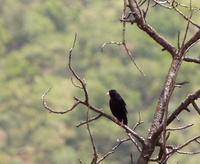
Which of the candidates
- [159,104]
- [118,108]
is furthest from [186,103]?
[118,108]

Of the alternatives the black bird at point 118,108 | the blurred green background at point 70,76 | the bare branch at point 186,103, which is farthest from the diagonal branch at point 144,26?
the blurred green background at point 70,76

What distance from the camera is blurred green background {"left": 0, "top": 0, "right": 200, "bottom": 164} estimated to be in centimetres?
4212

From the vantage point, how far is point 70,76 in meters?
50.7

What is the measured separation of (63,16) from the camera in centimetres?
6341

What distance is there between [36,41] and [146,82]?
1085 cm

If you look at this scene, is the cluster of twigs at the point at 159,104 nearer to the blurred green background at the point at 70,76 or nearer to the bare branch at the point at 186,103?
the bare branch at the point at 186,103

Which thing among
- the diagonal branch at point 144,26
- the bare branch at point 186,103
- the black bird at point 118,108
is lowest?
the bare branch at point 186,103

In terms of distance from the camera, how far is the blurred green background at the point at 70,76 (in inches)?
1658

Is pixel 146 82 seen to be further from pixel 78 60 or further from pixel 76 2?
pixel 76 2

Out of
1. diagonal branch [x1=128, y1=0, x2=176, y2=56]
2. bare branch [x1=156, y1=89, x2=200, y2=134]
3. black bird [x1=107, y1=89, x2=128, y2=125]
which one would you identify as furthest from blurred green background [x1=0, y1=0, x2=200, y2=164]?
bare branch [x1=156, y1=89, x2=200, y2=134]

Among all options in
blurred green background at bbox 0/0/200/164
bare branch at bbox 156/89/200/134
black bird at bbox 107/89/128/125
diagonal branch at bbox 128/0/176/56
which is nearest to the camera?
bare branch at bbox 156/89/200/134

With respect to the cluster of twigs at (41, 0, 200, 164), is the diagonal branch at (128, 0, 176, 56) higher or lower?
higher

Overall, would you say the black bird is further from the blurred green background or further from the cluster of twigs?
the blurred green background

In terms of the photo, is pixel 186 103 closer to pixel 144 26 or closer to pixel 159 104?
pixel 159 104
